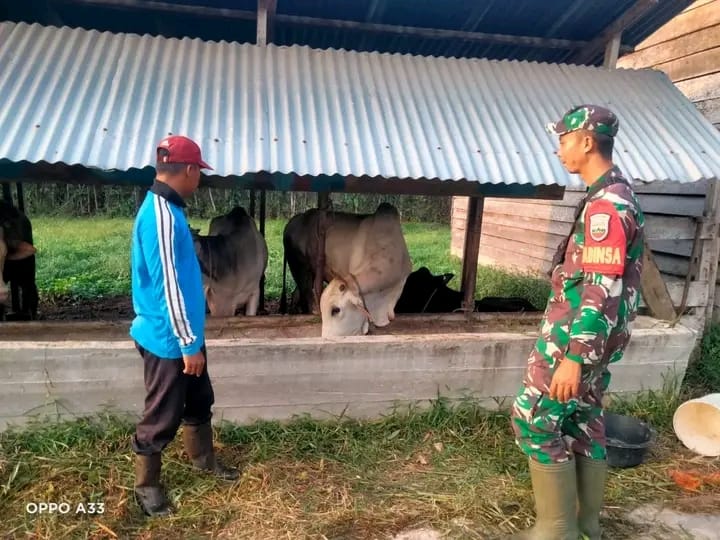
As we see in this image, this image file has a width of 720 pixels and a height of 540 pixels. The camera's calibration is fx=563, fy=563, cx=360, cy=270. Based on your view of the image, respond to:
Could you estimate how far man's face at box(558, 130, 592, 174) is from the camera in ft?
7.51

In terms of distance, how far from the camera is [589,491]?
8.49 ft

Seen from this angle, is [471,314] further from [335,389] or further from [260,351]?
[260,351]

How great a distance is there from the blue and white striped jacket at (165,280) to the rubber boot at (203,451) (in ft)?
1.97

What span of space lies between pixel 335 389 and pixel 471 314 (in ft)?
4.19

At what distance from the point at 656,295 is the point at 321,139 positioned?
287 cm

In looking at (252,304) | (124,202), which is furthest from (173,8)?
(124,202)

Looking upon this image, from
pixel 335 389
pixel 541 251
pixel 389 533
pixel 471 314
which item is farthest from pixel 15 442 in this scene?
pixel 541 251

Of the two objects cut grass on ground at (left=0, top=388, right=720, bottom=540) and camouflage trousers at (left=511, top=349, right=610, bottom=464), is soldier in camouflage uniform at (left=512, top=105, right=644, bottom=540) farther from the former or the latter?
cut grass on ground at (left=0, top=388, right=720, bottom=540)

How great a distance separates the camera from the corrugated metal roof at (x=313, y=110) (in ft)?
11.0

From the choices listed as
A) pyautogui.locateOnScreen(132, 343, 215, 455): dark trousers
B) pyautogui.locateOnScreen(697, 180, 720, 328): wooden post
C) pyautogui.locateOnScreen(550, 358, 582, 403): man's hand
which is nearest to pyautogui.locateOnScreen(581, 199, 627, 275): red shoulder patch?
pyautogui.locateOnScreen(550, 358, 582, 403): man's hand

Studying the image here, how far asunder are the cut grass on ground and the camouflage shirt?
113 centimetres

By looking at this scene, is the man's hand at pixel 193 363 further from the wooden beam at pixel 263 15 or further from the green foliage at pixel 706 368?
the green foliage at pixel 706 368

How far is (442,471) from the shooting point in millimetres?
3283

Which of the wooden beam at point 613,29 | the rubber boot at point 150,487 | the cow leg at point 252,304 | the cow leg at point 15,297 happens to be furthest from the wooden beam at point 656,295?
the cow leg at point 15,297
